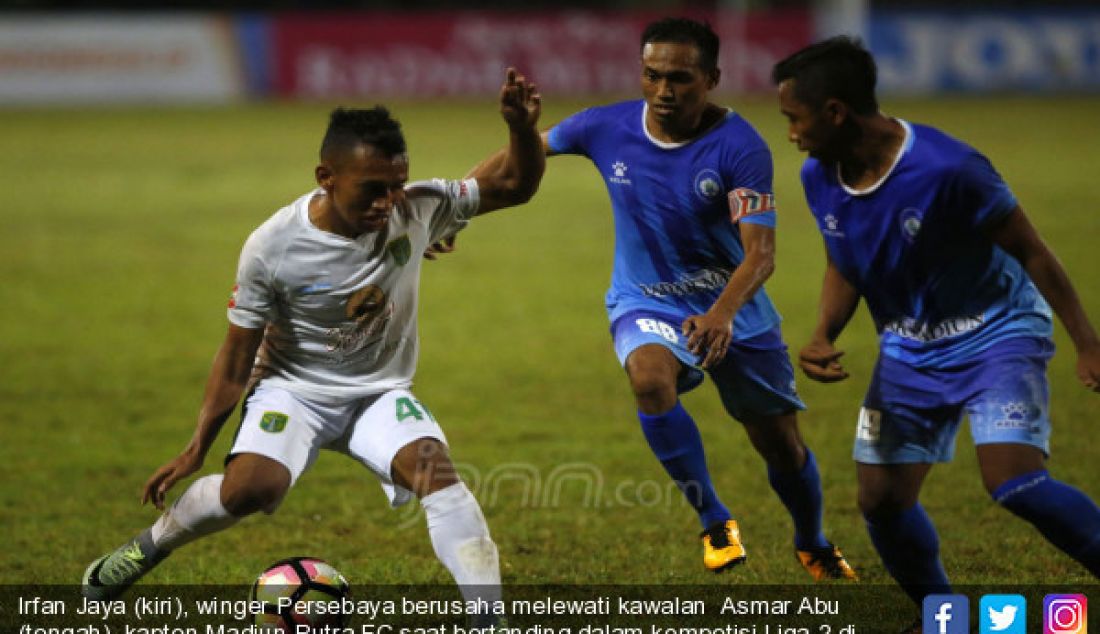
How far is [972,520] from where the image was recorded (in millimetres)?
6574

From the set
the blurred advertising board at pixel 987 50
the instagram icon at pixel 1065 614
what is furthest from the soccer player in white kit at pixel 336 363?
the blurred advertising board at pixel 987 50

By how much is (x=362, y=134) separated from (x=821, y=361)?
1646 millimetres

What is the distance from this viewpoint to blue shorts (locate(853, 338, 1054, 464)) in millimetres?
4516

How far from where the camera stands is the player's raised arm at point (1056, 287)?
446cm

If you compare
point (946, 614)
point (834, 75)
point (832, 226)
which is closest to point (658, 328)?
point (832, 226)

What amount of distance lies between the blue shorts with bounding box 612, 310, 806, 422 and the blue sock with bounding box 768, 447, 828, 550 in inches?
10.3

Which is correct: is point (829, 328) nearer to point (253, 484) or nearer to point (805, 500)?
point (805, 500)

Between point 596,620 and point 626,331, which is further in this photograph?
point 626,331

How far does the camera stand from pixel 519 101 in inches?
202

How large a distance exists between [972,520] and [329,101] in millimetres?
29167

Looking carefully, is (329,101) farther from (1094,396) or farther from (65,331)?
(1094,396)

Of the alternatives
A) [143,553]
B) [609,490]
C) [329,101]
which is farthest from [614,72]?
[143,553]

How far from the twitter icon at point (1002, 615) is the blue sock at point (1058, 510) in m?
Answer: 0.52

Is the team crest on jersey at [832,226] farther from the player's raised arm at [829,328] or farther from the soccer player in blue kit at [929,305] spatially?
the player's raised arm at [829,328]
